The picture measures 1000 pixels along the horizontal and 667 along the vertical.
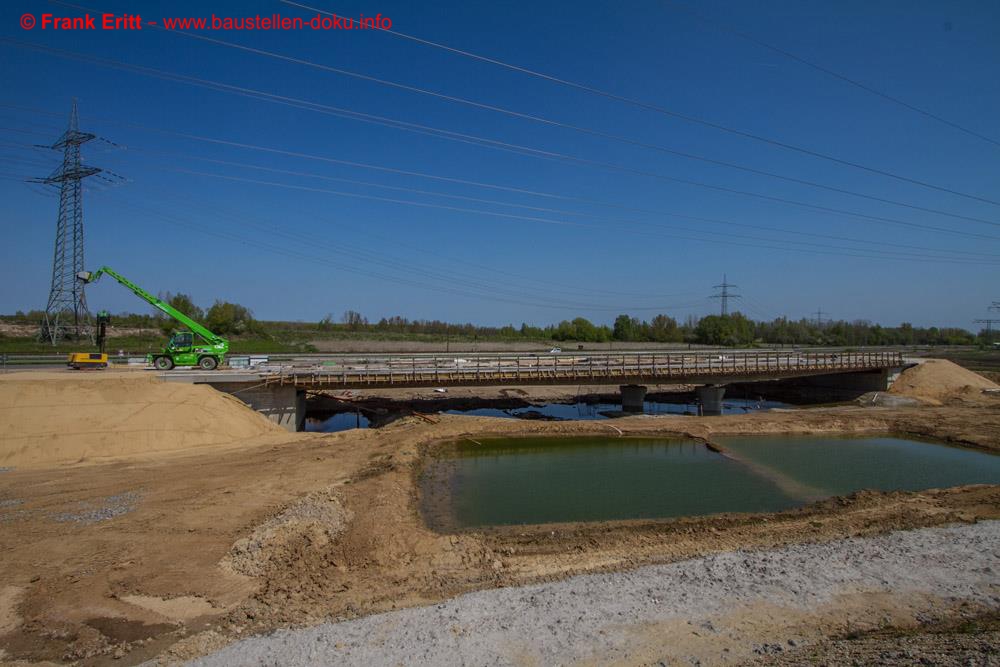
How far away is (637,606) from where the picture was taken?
982 cm

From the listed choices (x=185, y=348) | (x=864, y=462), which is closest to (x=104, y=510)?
(x=185, y=348)

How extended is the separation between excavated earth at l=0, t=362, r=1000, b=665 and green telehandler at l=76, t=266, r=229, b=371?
32.0 feet

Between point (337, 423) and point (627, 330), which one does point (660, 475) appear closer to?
point (337, 423)

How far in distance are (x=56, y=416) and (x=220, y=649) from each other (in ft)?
56.5

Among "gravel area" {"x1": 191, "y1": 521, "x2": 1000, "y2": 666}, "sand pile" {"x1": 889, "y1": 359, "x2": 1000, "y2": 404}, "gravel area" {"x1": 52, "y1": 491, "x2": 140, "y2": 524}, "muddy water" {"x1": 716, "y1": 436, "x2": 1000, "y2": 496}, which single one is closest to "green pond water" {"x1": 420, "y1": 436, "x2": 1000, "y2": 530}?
"muddy water" {"x1": 716, "y1": 436, "x2": 1000, "y2": 496}

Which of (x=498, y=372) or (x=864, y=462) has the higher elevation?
(x=498, y=372)

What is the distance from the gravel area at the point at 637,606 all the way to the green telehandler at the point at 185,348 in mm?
25961

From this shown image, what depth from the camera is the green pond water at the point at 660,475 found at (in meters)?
17.2

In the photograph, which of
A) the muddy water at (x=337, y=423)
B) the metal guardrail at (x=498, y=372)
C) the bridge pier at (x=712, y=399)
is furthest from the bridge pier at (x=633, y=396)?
the muddy water at (x=337, y=423)

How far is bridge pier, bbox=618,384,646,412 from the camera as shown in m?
37.4

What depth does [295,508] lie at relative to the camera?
579 inches

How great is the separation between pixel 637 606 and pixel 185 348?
97.4 feet

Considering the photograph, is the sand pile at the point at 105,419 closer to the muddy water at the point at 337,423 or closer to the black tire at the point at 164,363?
the black tire at the point at 164,363

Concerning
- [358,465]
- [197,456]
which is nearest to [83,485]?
[197,456]
